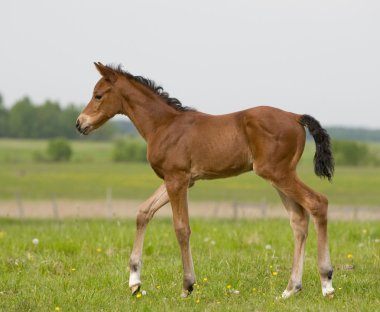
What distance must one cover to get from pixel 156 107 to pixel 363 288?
3.15 metres

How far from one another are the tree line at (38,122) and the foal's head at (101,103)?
145 meters

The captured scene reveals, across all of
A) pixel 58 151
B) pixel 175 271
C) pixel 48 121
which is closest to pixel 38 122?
pixel 48 121

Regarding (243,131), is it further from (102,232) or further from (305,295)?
(102,232)

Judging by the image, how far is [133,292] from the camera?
25.3 ft

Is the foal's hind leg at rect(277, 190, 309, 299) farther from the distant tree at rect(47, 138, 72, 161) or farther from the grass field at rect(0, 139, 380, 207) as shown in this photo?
the distant tree at rect(47, 138, 72, 161)

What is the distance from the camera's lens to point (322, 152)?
7.36 m

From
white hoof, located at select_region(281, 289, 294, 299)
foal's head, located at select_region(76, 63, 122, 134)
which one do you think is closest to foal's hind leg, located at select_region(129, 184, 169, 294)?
foal's head, located at select_region(76, 63, 122, 134)

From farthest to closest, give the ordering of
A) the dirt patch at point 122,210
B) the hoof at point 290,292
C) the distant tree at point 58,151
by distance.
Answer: the distant tree at point 58,151, the dirt patch at point 122,210, the hoof at point 290,292

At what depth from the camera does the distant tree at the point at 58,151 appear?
113250 mm

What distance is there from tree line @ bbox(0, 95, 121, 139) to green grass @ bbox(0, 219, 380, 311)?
141944 millimetres

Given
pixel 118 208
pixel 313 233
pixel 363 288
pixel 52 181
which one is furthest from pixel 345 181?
pixel 363 288

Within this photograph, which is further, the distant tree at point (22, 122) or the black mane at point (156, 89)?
the distant tree at point (22, 122)

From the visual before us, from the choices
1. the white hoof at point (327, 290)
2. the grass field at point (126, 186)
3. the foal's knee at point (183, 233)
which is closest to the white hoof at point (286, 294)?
the white hoof at point (327, 290)

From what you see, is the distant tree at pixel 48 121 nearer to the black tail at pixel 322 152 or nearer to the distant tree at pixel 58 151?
the distant tree at pixel 58 151
